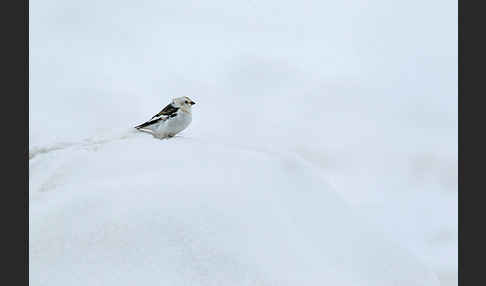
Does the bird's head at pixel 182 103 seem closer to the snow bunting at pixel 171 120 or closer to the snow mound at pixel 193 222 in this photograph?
the snow bunting at pixel 171 120

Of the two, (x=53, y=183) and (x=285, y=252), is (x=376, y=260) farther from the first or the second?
(x=53, y=183)

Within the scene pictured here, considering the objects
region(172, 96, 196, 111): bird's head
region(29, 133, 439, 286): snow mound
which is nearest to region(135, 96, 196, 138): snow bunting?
region(172, 96, 196, 111): bird's head

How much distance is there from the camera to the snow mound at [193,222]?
9.82 feet

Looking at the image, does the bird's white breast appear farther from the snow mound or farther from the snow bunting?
the snow mound

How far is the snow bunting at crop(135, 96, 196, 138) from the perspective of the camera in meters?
4.04

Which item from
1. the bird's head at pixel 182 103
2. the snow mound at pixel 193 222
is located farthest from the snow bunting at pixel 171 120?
the snow mound at pixel 193 222

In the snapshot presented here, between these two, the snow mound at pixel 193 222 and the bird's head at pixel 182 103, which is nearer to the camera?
the snow mound at pixel 193 222

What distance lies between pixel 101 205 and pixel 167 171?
0.47 m

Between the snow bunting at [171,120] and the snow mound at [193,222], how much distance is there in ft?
0.38

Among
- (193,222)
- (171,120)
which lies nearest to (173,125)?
(171,120)

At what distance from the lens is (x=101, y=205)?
10.4 feet

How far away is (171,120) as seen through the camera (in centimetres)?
403

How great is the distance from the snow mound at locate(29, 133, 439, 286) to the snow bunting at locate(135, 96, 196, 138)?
11 cm

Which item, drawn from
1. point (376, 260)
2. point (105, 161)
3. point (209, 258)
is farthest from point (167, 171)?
point (376, 260)
